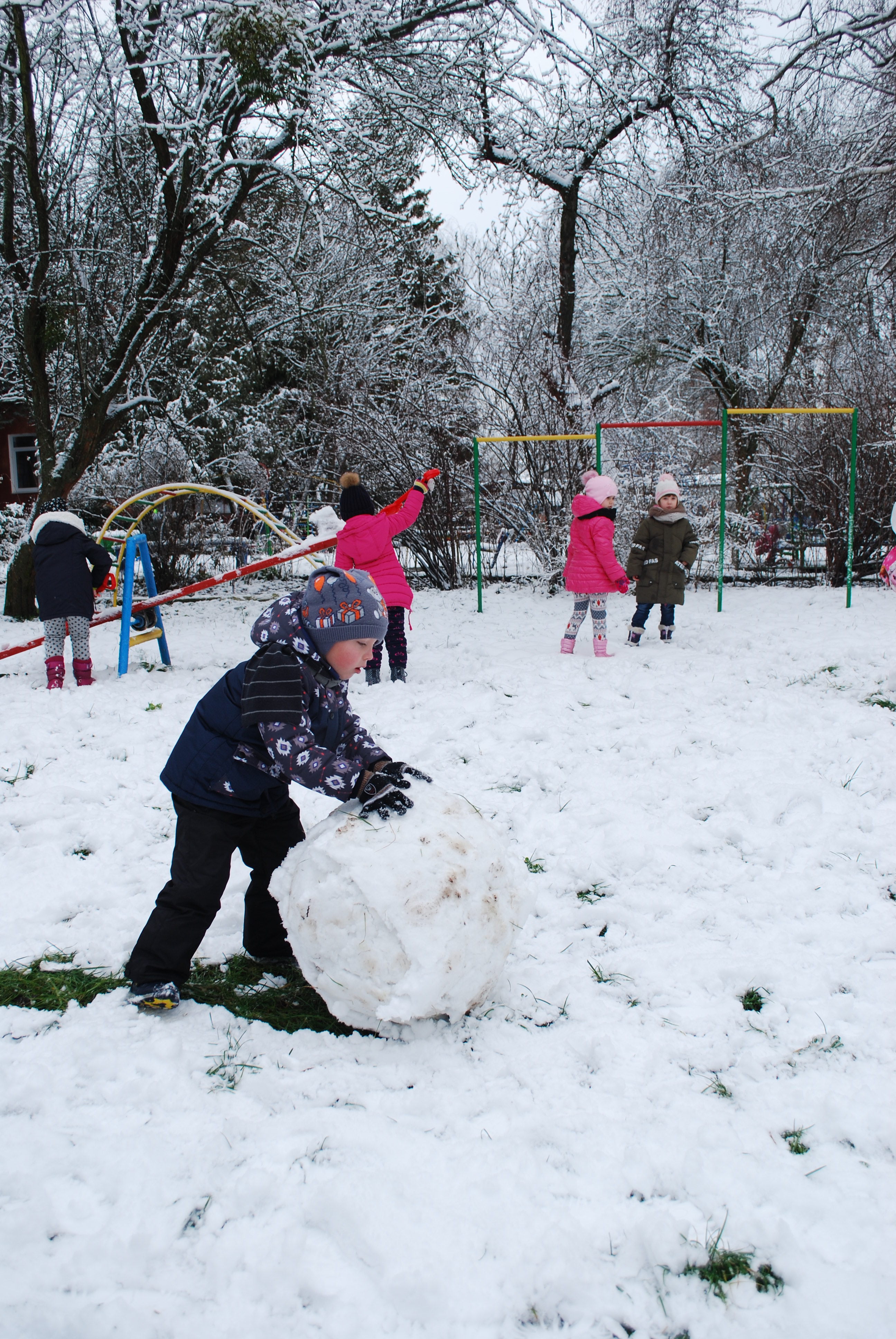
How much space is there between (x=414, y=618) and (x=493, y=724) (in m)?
4.76

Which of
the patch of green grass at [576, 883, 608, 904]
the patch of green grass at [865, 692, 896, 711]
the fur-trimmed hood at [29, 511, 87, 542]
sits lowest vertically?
the patch of green grass at [576, 883, 608, 904]

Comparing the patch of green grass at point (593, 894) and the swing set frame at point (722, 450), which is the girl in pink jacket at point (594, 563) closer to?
the swing set frame at point (722, 450)

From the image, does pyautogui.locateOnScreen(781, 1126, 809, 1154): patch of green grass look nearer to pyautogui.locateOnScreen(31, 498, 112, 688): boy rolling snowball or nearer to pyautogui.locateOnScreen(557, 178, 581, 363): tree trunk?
pyautogui.locateOnScreen(31, 498, 112, 688): boy rolling snowball

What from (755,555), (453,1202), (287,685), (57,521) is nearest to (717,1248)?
(453,1202)

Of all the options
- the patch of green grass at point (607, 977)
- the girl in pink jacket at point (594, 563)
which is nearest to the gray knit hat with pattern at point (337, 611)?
the patch of green grass at point (607, 977)

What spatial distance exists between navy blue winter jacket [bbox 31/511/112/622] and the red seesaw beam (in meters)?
0.27

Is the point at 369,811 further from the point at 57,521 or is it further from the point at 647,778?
the point at 57,521

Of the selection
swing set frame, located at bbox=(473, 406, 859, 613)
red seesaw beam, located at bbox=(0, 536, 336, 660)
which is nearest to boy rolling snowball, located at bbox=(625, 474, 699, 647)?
swing set frame, located at bbox=(473, 406, 859, 613)

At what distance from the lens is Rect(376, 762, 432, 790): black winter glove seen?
254 cm

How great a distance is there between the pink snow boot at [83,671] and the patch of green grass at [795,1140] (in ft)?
20.0

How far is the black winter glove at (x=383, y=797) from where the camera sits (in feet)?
7.94

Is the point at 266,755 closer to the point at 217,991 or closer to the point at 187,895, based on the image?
the point at 187,895

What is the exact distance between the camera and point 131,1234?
1.72 meters

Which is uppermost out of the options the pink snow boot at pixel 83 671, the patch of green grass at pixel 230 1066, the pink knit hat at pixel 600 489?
the pink knit hat at pixel 600 489
